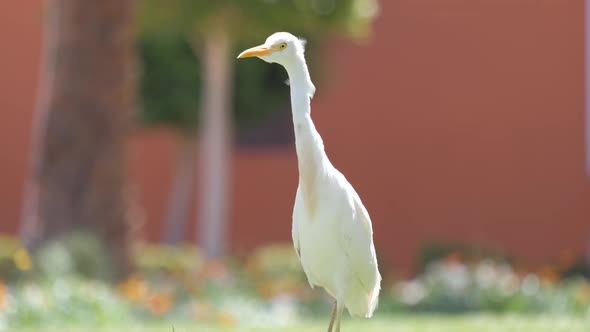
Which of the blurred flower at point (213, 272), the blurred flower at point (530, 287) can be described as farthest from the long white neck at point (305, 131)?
the blurred flower at point (213, 272)

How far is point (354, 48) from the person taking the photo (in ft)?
54.3

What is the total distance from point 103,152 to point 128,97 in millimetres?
544

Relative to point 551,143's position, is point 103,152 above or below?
below

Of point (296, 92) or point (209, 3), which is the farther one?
point (209, 3)

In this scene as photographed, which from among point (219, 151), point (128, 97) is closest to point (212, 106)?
point (219, 151)

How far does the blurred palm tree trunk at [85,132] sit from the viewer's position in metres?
9.08

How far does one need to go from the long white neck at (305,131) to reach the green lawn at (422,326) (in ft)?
9.84

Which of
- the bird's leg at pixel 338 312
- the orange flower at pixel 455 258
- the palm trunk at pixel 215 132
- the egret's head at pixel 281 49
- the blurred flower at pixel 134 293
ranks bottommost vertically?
the bird's leg at pixel 338 312

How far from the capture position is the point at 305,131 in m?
3.20

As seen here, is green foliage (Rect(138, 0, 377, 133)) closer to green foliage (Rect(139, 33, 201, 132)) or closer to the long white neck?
green foliage (Rect(139, 33, 201, 132))

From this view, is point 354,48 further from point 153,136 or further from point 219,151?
point 219,151

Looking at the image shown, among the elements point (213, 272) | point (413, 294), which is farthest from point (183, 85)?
point (413, 294)

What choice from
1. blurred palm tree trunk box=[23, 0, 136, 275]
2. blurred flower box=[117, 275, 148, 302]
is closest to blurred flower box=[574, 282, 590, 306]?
blurred flower box=[117, 275, 148, 302]

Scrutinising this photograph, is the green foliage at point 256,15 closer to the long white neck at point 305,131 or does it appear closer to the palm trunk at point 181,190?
the palm trunk at point 181,190
